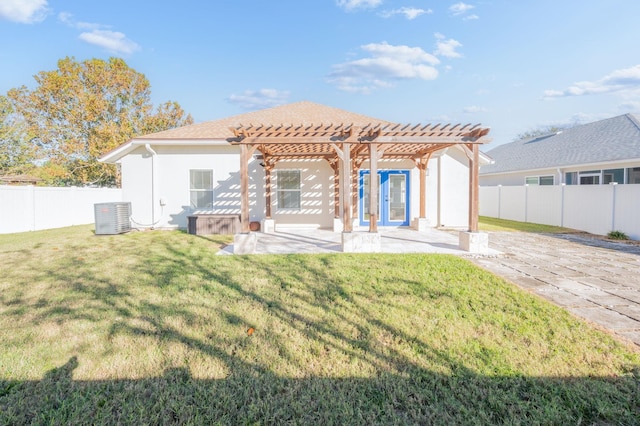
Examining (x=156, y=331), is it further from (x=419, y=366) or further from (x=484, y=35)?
(x=484, y=35)

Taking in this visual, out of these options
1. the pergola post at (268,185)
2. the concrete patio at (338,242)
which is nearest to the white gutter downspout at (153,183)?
the pergola post at (268,185)

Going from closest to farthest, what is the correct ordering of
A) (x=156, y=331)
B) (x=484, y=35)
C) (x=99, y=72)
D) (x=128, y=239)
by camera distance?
(x=156, y=331), (x=128, y=239), (x=484, y=35), (x=99, y=72)

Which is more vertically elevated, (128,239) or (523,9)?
(523,9)

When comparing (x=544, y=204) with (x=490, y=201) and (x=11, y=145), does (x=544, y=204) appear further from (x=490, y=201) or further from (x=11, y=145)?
(x=11, y=145)

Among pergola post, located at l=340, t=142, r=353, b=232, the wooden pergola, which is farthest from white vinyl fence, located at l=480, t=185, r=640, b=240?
pergola post, located at l=340, t=142, r=353, b=232

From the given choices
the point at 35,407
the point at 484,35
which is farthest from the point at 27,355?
the point at 484,35

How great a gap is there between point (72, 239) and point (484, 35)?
18.1 m

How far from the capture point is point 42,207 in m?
13.1

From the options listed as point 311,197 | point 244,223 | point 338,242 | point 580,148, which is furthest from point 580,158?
point 244,223

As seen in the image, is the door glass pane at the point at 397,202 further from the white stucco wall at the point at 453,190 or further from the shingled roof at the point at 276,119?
the shingled roof at the point at 276,119

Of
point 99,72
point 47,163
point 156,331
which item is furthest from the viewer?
point 47,163

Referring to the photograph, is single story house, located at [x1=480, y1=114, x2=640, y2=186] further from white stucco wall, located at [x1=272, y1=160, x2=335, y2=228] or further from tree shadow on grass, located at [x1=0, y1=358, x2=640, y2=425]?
tree shadow on grass, located at [x1=0, y1=358, x2=640, y2=425]

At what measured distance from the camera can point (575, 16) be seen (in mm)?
10891

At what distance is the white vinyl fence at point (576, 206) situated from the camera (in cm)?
988
